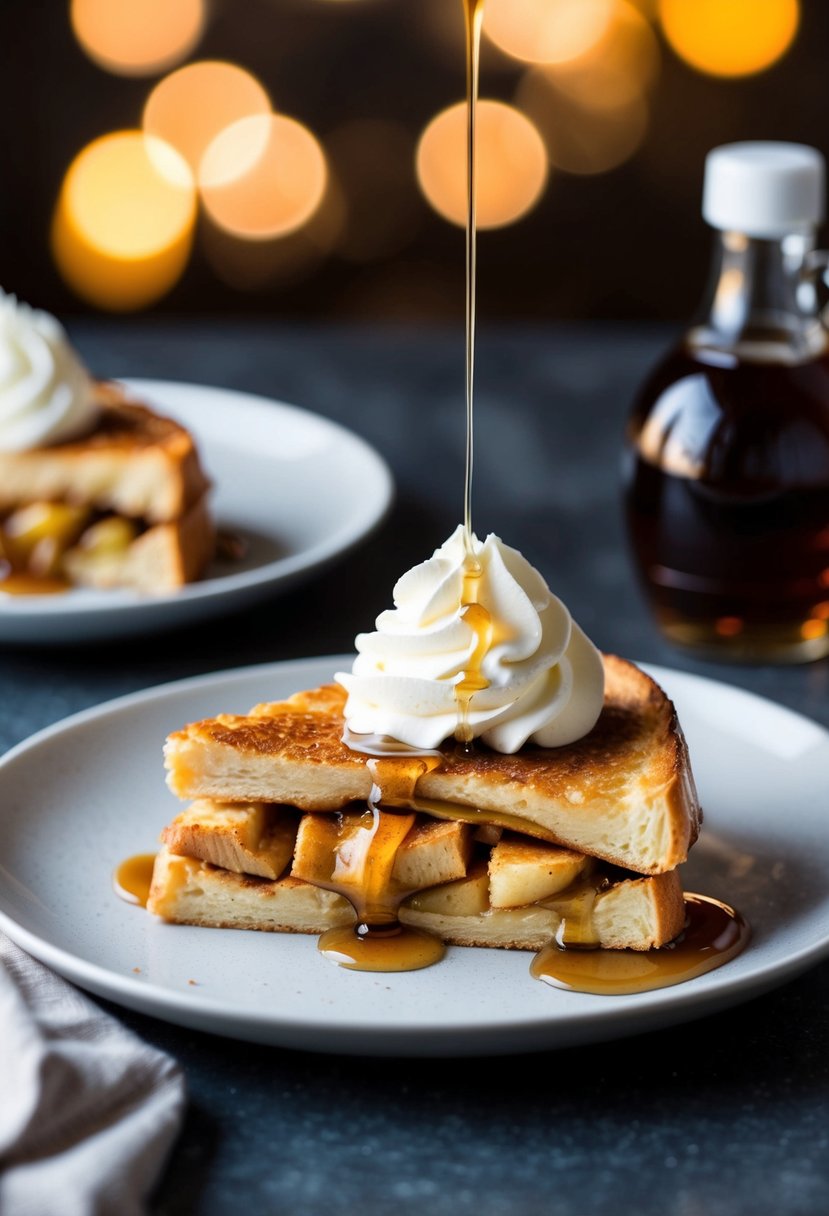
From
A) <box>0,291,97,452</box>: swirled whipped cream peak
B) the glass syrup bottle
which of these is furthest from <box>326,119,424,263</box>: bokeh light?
the glass syrup bottle

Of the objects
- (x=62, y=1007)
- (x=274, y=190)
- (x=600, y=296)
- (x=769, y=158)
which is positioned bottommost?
(x=600, y=296)

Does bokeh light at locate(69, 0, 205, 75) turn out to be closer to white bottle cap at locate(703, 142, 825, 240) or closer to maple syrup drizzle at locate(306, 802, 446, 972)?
white bottle cap at locate(703, 142, 825, 240)

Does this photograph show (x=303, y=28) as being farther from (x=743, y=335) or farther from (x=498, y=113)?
(x=743, y=335)

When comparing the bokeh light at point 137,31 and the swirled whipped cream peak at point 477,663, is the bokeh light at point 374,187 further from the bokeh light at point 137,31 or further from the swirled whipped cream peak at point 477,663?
the swirled whipped cream peak at point 477,663

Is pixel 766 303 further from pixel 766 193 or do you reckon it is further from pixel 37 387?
pixel 37 387

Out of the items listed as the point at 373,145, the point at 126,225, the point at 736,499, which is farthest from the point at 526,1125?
the point at 126,225

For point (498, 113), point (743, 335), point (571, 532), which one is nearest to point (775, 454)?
point (743, 335)
